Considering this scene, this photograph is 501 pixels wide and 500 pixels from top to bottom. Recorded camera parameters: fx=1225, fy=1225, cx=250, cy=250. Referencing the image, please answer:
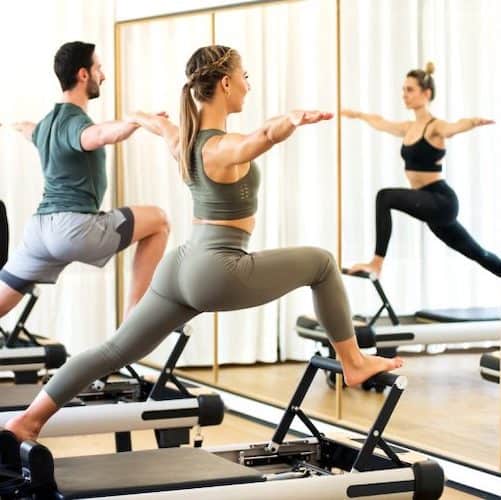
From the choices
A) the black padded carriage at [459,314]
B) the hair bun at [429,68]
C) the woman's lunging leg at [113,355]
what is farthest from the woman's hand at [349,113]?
the woman's lunging leg at [113,355]

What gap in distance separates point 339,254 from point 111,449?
130 centimetres

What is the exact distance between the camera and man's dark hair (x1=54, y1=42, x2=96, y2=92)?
4922 mm

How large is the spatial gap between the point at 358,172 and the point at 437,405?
3.47 feet

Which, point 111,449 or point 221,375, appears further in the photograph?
point 221,375

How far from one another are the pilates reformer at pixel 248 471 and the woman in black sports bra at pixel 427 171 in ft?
3.59

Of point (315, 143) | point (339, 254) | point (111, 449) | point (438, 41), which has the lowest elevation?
point (111, 449)

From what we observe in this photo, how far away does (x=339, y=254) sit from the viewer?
5398 millimetres

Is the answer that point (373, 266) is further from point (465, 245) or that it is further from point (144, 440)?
point (144, 440)

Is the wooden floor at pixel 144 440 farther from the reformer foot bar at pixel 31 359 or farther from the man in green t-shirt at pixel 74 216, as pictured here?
the man in green t-shirt at pixel 74 216

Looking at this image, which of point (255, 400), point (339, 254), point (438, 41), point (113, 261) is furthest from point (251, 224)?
point (113, 261)

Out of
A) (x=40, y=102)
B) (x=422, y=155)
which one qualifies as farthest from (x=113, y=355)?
(x=40, y=102)

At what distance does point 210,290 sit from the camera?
3379 mm

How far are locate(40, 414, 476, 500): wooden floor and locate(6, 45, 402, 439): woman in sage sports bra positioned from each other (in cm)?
167

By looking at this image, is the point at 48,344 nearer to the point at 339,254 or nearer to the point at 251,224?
the point at 339,254
